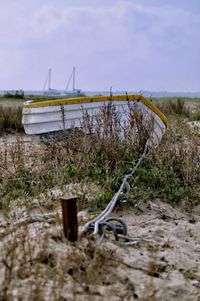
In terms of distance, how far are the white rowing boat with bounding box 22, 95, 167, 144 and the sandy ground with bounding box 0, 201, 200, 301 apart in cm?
360

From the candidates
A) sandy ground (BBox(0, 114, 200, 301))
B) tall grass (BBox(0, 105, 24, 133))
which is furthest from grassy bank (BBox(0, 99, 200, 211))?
tall grass (BBox(0, 105, 24, 133))

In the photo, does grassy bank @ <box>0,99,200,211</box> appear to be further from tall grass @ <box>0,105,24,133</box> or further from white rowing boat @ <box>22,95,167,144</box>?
tall grass @ <box>0,105,24,133</box>

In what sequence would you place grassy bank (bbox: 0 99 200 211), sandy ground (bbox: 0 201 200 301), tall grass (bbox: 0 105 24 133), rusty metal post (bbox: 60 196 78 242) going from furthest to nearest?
tall grass (bbox: 0 105 24 133) < grassy bank (bbox: 0 99 200 211) < rusty metal post (bbox: 60 196 78 242) < sandy ground (bbox: 0 201 200 301)

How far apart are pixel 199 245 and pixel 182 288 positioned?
914 millimetres

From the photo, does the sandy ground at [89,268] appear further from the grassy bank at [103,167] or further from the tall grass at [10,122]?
the tall grass at [10,122]

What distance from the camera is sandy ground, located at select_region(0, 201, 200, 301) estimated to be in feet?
7.06

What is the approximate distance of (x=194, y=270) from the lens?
9.21 feet

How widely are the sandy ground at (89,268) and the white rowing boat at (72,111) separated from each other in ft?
11.8

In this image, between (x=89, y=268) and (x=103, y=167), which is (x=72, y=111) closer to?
(x=103, y=167)

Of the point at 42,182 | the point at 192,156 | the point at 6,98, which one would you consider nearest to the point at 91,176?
the point at 42,182

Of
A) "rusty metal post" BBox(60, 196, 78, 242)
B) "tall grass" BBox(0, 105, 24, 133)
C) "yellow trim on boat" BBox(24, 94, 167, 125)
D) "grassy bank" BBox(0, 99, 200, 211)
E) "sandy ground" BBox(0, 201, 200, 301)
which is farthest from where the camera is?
"tall grass" BBox(0, 105, 24, 133)

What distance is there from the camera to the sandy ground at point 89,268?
215 cm

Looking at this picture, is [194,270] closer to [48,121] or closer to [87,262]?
[87,262]

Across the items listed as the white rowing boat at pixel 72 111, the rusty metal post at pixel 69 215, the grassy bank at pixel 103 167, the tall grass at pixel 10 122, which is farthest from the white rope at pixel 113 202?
the tall grass at pixel 10 122
